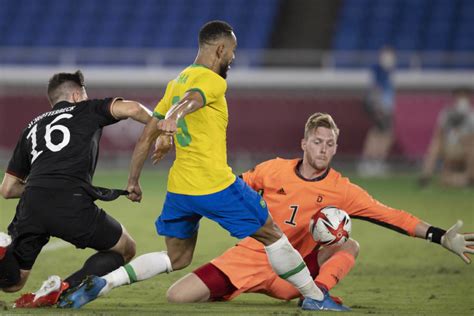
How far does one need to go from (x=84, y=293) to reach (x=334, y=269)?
1.63m

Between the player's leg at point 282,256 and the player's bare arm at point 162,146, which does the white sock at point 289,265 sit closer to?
the player's leg at point 282,256

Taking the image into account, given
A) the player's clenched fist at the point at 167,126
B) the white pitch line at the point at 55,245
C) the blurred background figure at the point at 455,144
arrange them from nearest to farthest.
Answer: the player's clenched fist at the point at 167,126
the white pitch line at the point at 55,245
the blurred background figure at the point at 455,144

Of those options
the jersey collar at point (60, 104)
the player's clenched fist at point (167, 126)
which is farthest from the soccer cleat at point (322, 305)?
the jersey collar at point (60, 104)

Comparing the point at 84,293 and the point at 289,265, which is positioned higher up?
the point at 289,265

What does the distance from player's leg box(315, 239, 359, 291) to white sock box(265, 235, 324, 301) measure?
0.24 meters

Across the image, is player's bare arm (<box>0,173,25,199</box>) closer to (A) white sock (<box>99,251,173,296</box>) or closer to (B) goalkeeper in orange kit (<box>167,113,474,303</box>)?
(A) white sock (<box>99,251,173,296</box>)

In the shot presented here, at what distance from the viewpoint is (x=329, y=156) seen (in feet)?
22.6

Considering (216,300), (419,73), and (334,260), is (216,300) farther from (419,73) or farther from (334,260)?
(419,73)

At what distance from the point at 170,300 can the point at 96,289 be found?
800mm

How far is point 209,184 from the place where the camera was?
20.4 ft

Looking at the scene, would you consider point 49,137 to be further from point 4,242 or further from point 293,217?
point 293,217

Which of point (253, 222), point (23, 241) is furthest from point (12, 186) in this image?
point (253, 222)

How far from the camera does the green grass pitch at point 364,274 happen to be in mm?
6520

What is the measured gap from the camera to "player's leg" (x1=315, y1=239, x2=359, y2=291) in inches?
261
